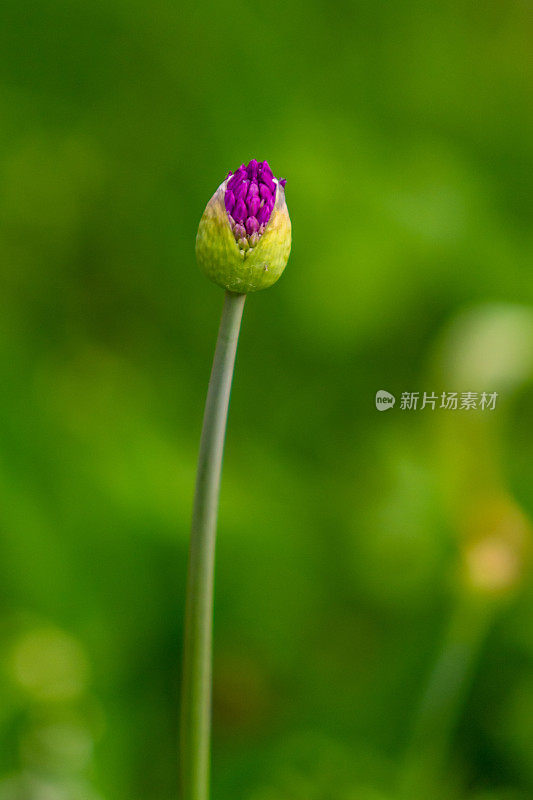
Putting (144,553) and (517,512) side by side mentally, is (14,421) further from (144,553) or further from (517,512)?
(517,512)

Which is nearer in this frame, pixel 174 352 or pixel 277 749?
pixel 277 749

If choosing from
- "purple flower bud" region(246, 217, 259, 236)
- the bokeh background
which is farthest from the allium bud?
the bokeh background

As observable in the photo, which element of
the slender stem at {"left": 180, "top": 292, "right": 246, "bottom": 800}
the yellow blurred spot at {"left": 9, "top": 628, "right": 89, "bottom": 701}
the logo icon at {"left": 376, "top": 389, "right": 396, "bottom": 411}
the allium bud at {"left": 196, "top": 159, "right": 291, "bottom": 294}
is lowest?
the yellow blurred spot at {"left": 9, "top": 628, "right": 89, "bottom": 701}

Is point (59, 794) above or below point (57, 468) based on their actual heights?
below

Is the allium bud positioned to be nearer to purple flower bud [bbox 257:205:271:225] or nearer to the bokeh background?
purple flower bud [bbox 257:205:271:225]

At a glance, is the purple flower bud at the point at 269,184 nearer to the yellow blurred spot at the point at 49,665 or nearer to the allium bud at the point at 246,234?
the allium bud at the point at 246,234

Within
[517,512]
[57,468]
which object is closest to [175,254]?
[57,468]

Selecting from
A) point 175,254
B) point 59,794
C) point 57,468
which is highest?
point 175,254
